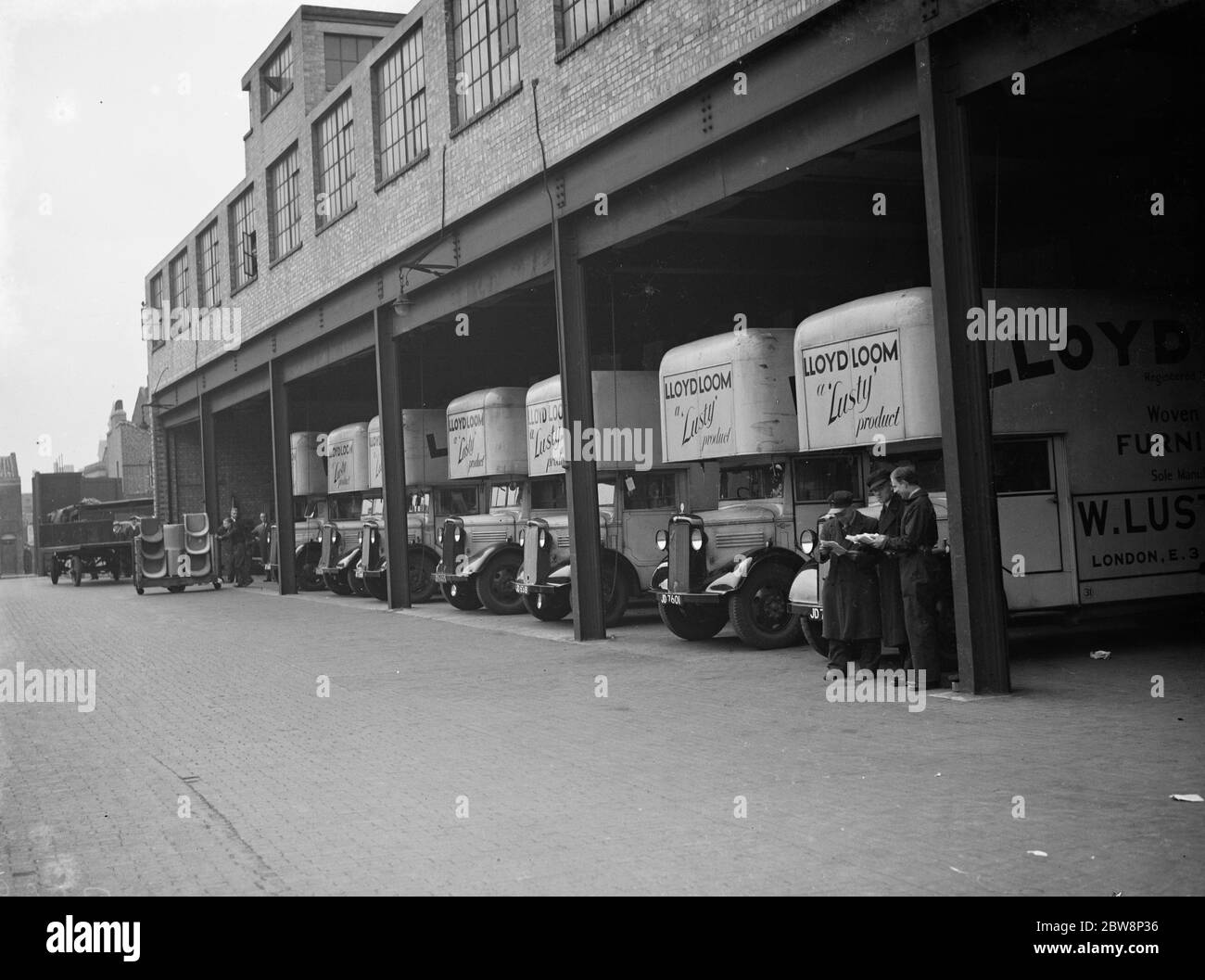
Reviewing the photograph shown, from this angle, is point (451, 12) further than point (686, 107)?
Yes

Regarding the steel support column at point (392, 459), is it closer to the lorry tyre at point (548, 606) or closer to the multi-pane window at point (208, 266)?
the lorry tyre at point (548, 606)

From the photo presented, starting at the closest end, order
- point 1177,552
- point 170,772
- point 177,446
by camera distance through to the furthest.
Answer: point 170,772
point 1177,552
point 177,446

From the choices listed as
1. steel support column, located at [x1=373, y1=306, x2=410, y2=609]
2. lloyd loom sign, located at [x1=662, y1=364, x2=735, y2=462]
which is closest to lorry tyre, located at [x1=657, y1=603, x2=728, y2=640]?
lloyd loom sign, located at [x1=662, y1=364, x2=735, y2=462]

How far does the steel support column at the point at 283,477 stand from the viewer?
92.2ft

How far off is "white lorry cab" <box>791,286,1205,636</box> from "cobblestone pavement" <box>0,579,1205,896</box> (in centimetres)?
79

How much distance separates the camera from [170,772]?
26.8 ft

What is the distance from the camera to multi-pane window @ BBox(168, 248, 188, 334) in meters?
38.4

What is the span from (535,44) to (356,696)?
8.81m

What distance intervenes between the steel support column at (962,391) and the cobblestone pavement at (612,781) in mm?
578

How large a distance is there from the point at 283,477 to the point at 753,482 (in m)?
16.4

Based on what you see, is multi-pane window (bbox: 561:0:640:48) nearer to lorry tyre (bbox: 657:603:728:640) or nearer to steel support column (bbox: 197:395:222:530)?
lorry tyre (bbox: 657:603:728:640)
